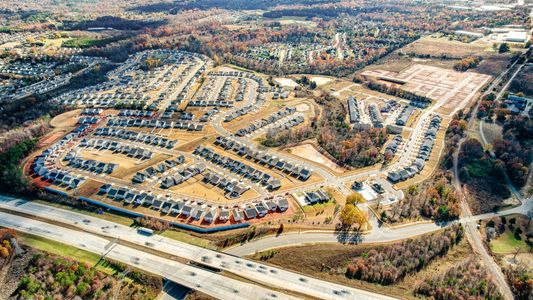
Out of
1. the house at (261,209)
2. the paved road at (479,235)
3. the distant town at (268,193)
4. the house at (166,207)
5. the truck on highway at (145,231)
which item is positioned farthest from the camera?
the house at (166,207)

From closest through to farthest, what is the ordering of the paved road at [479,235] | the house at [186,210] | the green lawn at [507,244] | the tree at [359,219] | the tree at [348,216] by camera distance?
1. the paved road at [479,235]
2. the green lawn at [507,244]
3. the tree at [348,216]
4. the tree at [359,219]
5. the house at [186,210]

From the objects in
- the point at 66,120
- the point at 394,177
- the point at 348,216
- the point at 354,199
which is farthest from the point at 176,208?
the point at 66,120

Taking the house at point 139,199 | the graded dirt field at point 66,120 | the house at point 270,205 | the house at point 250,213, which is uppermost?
the graded dirt field at point 66,120

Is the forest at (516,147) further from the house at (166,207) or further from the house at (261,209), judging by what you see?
the house at (166,207)

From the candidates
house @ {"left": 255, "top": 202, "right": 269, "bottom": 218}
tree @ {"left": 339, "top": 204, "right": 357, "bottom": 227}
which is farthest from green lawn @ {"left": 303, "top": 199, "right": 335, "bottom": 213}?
house @ {"left": 255, "top": 202, "right": 269, "bottom": 218}

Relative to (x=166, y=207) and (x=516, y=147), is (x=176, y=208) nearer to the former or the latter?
(x=166, y=207)

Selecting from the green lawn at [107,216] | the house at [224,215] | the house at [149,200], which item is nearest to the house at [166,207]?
the house at [149,200]

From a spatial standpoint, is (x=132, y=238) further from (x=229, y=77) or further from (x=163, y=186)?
(x=229, y=77)

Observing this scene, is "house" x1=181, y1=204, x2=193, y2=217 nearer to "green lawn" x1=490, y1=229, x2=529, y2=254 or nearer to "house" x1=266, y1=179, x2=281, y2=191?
"house" x1=266, y1=179, x2=281, y2=191

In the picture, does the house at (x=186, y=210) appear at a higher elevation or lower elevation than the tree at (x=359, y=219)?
higher
